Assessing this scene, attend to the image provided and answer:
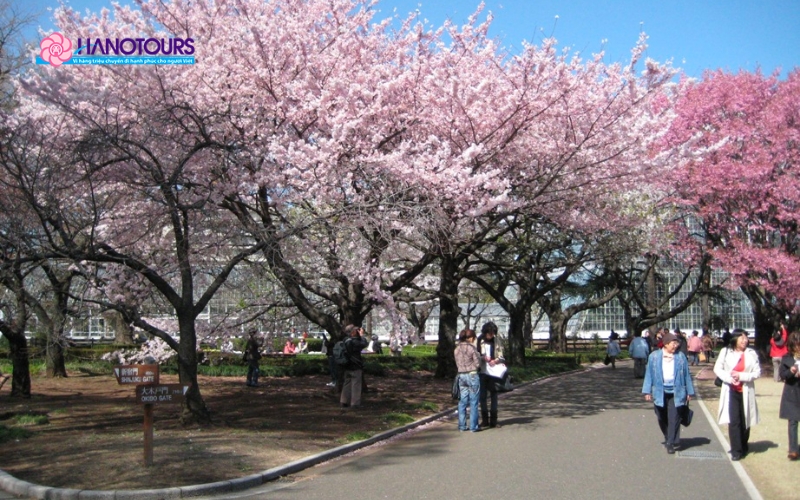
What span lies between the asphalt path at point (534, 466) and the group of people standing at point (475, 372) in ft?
1.00

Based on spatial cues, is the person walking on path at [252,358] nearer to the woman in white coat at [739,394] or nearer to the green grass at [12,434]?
the green grass at [12,434]

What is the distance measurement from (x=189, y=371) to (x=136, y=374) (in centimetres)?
297

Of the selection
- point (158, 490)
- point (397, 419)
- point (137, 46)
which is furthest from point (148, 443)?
point (137, 46)

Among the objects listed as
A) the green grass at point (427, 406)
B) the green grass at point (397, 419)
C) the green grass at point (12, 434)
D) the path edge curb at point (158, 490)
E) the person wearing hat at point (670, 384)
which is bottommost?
the green grass at point (427, 406)

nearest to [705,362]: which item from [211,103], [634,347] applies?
[634,347]

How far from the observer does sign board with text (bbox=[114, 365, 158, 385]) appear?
8.77 metres

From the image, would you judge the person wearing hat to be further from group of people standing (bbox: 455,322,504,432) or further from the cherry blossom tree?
the cherry blossom tree

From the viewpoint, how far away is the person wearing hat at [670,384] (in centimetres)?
968

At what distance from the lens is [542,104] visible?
14.7 m

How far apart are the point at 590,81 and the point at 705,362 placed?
2343cm

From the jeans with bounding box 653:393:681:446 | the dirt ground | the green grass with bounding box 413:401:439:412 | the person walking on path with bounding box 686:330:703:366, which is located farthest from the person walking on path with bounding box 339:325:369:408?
the person walking on path with bounding box 686:330:703:366

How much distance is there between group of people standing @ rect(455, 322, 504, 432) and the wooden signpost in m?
4.73

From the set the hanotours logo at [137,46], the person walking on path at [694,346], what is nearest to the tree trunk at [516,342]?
the person walking on path at [694,346]

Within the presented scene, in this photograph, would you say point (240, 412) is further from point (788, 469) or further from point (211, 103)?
point (788, 469)
